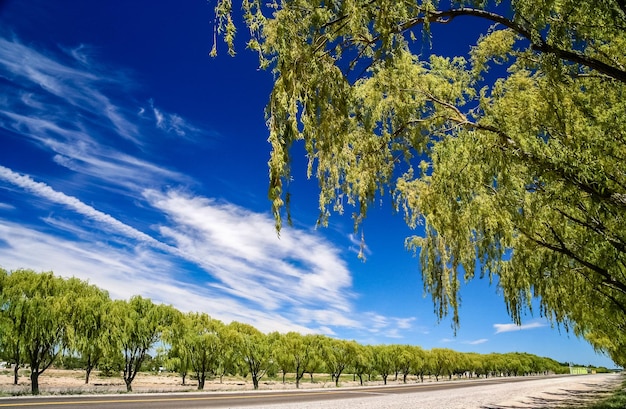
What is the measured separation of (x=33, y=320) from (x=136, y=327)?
22.6ft

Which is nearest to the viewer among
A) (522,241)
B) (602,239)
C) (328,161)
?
(328,161)

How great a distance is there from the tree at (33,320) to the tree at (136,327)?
11.3 feet

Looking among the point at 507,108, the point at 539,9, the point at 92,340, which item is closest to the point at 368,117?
the point at 507,108

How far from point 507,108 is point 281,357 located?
42932 millimetres

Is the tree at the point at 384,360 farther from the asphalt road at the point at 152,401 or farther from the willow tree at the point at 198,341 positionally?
the asphalt road at the point at 152,401

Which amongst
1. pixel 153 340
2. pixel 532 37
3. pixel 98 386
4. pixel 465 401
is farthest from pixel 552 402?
pixel 98 386

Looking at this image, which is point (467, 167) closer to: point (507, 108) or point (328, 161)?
point (507, 108)

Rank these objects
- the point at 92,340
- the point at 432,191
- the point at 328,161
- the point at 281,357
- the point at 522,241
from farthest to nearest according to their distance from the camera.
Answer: the point at 281,357 → the point at 92,340 → the point at 522,241 → the point at 432,191 → the point at 328,161

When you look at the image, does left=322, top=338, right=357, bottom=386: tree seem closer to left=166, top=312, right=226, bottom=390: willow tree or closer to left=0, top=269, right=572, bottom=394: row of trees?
left=0, top=269, right=572, bottom=394: row of trees

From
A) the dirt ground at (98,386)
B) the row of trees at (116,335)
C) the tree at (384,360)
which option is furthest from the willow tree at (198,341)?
the tree at (384,360)

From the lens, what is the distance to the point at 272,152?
3764mm

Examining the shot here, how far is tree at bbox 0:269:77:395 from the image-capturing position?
2358 cm

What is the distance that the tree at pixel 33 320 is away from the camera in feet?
77.4

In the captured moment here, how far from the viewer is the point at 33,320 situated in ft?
78.5
